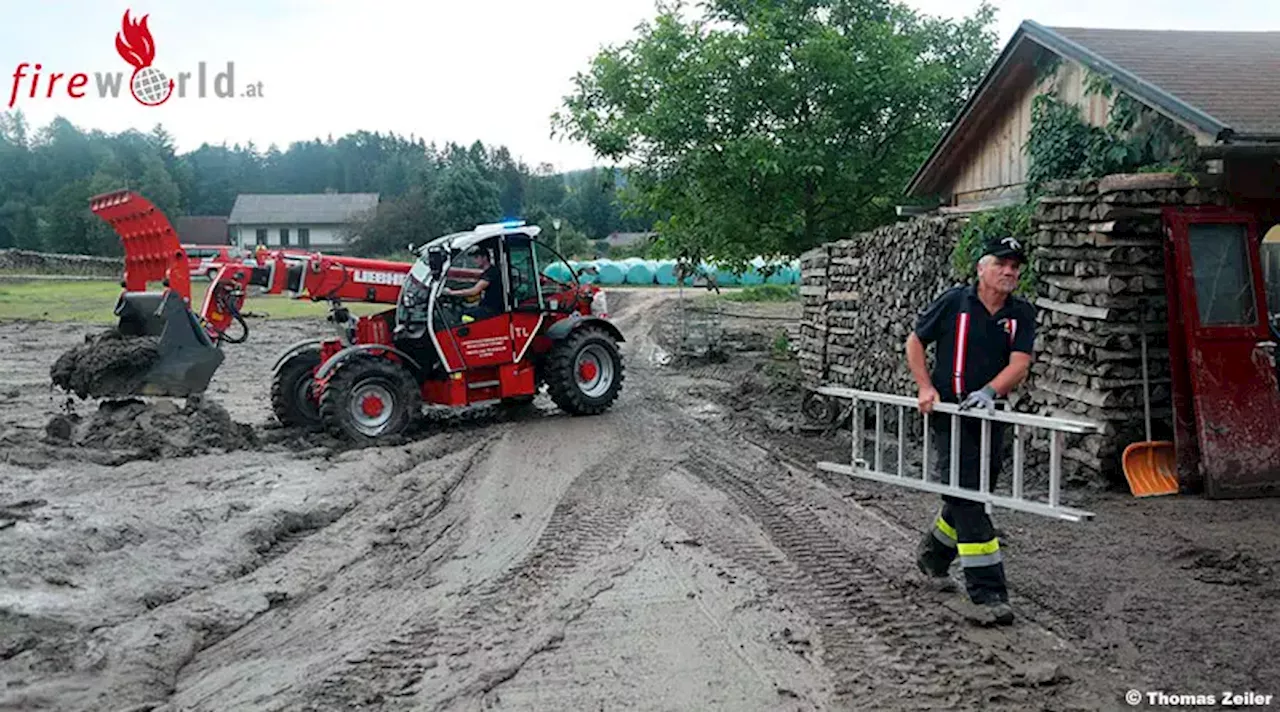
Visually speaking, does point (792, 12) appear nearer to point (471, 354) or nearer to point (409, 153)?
point (471, 354)

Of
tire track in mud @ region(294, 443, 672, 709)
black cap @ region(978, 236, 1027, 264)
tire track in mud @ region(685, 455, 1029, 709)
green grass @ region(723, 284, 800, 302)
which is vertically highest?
black cap @ region(978, 236, 1027, 264)

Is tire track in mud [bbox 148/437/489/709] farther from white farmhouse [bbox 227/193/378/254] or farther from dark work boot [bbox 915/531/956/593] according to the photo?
white farmhouse [bbox 227/193/378/254]

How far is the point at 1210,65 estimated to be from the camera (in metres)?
10.2

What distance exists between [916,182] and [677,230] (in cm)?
553

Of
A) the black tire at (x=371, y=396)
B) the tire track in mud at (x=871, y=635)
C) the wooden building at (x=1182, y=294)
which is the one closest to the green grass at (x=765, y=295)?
the black tire at (x=371, y=396)

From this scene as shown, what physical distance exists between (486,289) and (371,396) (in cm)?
187

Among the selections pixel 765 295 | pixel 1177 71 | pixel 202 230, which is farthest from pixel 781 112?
pixel 202 230

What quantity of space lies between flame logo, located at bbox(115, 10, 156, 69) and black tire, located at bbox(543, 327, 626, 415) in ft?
21.2

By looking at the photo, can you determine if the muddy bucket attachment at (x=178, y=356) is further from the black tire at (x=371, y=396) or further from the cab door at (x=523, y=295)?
the cab door at (x=523, y=295)

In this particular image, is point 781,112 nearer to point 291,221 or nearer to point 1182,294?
point 1182,294

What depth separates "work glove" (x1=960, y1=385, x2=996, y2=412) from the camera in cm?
554

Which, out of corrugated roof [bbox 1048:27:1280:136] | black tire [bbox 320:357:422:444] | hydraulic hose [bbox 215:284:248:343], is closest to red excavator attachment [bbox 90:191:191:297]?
hydraulic hose [bbox 215:284:248:343]

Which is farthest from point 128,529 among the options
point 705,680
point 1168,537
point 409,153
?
point 409,153

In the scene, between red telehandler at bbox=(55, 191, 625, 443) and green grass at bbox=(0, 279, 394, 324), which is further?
green grass at bbox=(0, 279, 394, 324)
